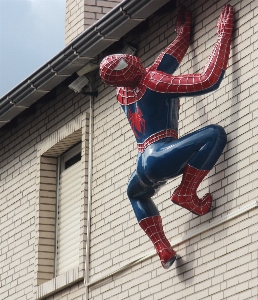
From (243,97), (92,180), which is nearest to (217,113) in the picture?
(243,97)

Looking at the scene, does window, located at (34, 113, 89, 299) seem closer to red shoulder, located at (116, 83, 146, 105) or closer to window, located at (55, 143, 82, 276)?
window, located at (55, 143, 82, 276)

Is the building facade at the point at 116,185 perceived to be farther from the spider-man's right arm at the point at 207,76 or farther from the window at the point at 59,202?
the spider-man's right arm at the point at 207,76

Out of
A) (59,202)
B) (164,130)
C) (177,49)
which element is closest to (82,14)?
(59,202)

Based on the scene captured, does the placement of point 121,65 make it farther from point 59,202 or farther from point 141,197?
point 59,202

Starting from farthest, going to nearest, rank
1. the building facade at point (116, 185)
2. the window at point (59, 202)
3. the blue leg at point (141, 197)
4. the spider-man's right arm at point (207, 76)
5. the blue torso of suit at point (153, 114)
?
the window at point (59, 202), the blue leg at point (141, 197), the blue torso of suit at point (153, 114), the spider-man's right arm at point (207, 76), the building facade at point (116, 185)

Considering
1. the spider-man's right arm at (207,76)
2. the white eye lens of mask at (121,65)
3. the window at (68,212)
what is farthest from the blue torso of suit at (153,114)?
the window at (68,212)

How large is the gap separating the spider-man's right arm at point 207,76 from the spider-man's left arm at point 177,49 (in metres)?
0.31

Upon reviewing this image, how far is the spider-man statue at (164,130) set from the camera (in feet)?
45.3

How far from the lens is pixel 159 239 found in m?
14.3

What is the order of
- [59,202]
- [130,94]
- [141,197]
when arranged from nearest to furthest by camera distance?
[130,94]
[141,197]
[59,202]

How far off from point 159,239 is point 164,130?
1.14 m

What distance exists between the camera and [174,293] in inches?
558

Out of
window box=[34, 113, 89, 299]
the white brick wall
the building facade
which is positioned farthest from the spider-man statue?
the white brick wall

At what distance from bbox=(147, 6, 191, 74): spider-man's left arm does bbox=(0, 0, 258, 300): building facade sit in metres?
0.11
